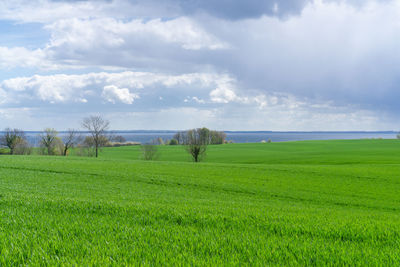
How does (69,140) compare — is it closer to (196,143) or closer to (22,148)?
(22,148)

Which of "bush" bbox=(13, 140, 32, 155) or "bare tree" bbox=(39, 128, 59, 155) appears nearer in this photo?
"bare tree" bbox=(39, 128, 59, 155)

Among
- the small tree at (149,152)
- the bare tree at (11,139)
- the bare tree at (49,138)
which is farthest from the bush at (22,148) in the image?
the small tree at (149,152)

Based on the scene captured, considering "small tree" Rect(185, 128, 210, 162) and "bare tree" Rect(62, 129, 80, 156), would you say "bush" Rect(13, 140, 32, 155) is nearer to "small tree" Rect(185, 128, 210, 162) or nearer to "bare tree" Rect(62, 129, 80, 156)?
"bare tree" Rect(62, 129, 80, 156)

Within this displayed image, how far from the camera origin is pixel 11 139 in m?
92.8

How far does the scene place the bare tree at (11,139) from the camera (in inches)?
3649

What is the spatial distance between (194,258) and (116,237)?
5.23 feet

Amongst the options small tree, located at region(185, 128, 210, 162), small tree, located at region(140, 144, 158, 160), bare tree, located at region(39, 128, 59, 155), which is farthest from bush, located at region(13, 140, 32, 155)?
small tree, located at region(185, 128, 210, 162)

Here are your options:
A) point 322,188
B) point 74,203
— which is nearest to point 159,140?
point 322,188

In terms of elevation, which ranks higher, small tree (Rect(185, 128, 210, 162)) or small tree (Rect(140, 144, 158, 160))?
small tree (Rect(185, 128, 210, 162))

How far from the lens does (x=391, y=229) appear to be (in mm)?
5945

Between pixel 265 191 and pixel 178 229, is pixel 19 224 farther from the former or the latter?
pixel 265 191

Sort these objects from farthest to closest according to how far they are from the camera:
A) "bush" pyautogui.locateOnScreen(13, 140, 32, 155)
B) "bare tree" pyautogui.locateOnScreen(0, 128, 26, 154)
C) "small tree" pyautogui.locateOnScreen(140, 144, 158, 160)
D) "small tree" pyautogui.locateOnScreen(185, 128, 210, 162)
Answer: "bush" pyautogui.locateOnScreen(13, 140, 32, 155) → "bare tree" pyautogui.locateOnScreen(0, 128, 26, 154) → "small tree" pyautogui.locateOnScreen(140, 144, 158, 160) → "small tree" pyautogui.locateOnScreen(185, 128, 210, 162)

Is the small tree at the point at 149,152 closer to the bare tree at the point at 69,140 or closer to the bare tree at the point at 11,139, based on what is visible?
the bare tree at the point at 69,140

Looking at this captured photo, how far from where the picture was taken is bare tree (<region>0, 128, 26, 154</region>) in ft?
304
